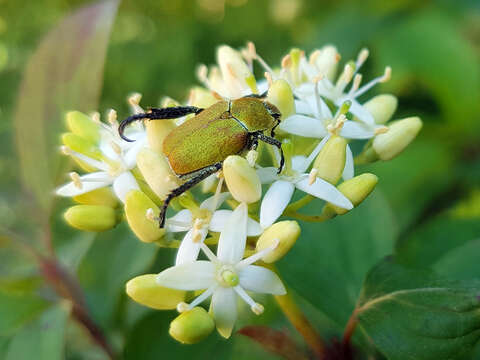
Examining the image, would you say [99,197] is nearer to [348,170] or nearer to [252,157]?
[252,157]

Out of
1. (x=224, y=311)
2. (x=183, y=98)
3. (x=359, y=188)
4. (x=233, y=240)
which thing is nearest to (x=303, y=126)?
(x=359, y=188)

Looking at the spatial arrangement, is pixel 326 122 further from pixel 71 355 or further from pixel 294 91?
pixel 71 355

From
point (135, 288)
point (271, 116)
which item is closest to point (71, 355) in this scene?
point (135, 288)

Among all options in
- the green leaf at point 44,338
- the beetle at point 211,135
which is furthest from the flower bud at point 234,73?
the green leaf at point 44,338

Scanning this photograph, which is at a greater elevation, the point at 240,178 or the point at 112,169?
the point at 240,178

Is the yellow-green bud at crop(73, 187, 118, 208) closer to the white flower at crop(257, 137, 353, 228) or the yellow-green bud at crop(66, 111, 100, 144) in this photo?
the yellow-green bud at crop(66, 111, 100, 144)
